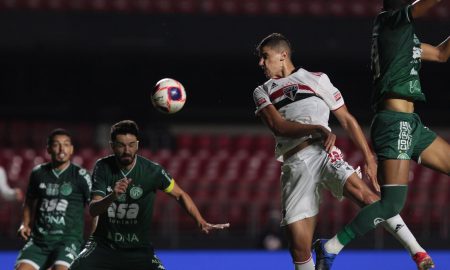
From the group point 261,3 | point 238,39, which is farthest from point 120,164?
point 261,3

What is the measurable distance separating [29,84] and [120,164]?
36.8ft

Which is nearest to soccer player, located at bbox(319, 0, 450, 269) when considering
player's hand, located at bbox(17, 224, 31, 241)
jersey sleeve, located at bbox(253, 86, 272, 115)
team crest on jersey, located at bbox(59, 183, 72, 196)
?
jersey sleeve, located at bbox(253, 86, 272, 115)

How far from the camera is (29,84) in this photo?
16.6m

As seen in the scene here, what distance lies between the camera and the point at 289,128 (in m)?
5.52

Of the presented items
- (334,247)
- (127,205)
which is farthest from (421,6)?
(127,205)

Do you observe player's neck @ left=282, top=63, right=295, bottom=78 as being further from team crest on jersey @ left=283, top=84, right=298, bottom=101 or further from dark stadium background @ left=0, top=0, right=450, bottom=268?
dark stadium background @ left=0, top=0, right=450, bottom=268

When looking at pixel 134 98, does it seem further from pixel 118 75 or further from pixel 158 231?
pixel 158 231

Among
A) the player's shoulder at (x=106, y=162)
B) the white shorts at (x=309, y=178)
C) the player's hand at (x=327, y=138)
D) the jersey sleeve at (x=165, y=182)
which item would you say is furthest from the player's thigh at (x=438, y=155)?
the player's shoulder at (x=106, y=162)

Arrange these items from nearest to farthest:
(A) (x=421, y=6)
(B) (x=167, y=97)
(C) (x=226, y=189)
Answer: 1. (A) (x=421, y=6)
2. (B) (x=167, y=97)
3. (C) (x=226, y=189)

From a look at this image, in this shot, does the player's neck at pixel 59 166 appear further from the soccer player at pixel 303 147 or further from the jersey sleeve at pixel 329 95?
the jersey sleeve at pixel 329 95

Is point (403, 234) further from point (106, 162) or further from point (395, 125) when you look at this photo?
point (106, 162)

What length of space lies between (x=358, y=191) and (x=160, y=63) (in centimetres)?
1102

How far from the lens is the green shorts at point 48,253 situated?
267 inches

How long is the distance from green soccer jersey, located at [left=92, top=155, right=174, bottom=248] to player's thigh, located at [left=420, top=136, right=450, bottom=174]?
169 centimetres
